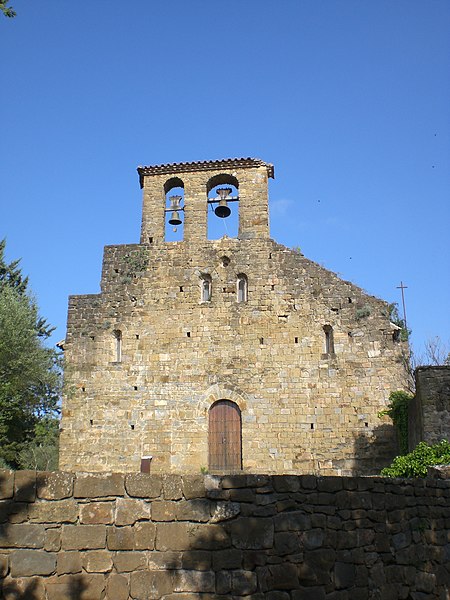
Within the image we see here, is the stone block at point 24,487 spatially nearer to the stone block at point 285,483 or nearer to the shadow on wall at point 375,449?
the stone block at point 285,483

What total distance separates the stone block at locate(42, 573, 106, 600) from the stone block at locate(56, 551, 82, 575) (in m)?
0.05

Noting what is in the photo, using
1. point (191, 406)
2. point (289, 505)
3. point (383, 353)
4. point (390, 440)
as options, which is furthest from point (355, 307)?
point (289, 505)

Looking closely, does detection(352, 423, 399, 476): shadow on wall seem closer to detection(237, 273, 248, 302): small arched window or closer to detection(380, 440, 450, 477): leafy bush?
detection(380, 440, 450, 477): leafy bush

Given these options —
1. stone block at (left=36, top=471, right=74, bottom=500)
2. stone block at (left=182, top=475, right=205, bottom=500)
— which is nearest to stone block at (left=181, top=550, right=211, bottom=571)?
stone block at (left=182, top=475, right=205, bottom=500)

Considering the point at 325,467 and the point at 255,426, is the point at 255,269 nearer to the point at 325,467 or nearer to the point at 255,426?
the point at 255,426

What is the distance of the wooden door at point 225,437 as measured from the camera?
18.3m

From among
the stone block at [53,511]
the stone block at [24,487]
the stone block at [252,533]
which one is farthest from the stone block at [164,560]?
the stone block at [24,487]

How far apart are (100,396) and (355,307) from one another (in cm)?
888

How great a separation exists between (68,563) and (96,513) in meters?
0.48

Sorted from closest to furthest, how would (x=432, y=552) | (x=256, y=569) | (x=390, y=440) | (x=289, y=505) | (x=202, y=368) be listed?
(x=256, y=569)
(x=289, y=505)
(x=432, y=552)
(x=390, y=440)
(x=202, y=368)

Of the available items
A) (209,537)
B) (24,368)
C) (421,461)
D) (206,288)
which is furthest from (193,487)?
(206,288)

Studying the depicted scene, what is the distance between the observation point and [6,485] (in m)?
5.33

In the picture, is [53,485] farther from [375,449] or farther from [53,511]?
[375,449]

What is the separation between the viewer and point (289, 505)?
6133 mm
